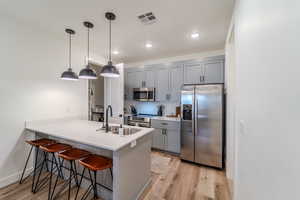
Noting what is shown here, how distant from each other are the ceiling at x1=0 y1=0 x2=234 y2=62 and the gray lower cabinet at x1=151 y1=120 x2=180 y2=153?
1.94 m

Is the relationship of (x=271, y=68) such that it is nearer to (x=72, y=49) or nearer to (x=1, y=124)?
(x=1, y=124)

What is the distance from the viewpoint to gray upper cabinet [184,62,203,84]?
324 centimetres

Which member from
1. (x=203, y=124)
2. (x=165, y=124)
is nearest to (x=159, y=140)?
(x=165, y=124)

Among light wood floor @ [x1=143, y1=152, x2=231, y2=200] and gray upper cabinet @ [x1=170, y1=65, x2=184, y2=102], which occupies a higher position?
gray upper cabinet @ [x1=170, y1=65, x2=184, y2=102]

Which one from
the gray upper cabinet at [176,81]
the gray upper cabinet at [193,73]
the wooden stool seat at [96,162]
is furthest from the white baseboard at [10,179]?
the gray upper cabinet at [193,73]

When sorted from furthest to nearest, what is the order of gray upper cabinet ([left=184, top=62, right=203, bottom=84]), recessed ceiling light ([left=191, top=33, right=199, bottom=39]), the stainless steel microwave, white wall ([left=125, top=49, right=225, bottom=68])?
1. the stainless steel microwave
2. white wall ([left=125, top=49, right=225, bottom=68])
3. gray upper cabinet ([left=184, top=62, right=203, bottom=84])
4. recessed ceiling light ([left=191, top=33, right=199, bottom=39])

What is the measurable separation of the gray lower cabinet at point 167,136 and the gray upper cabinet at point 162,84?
0.72 metres

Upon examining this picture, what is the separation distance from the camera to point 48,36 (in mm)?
2615

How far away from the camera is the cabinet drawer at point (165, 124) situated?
10.7 ft

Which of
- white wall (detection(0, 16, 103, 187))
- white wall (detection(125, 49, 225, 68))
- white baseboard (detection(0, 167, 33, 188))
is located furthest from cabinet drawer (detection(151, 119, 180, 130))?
white baseboard (detection(0, 167, 33, 188))

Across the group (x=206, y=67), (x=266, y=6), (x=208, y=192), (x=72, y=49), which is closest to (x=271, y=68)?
(x=266, y=6)

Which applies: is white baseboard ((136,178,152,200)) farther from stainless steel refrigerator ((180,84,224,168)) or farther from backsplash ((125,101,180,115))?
backsplash ((125,101,180,115))

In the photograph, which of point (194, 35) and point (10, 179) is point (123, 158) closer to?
point (10, 179)

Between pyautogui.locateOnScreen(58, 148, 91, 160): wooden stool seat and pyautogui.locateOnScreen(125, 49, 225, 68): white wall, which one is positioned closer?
pyautogui.locateOnScreen(58, 148, 91, 160): wooden stool seat
